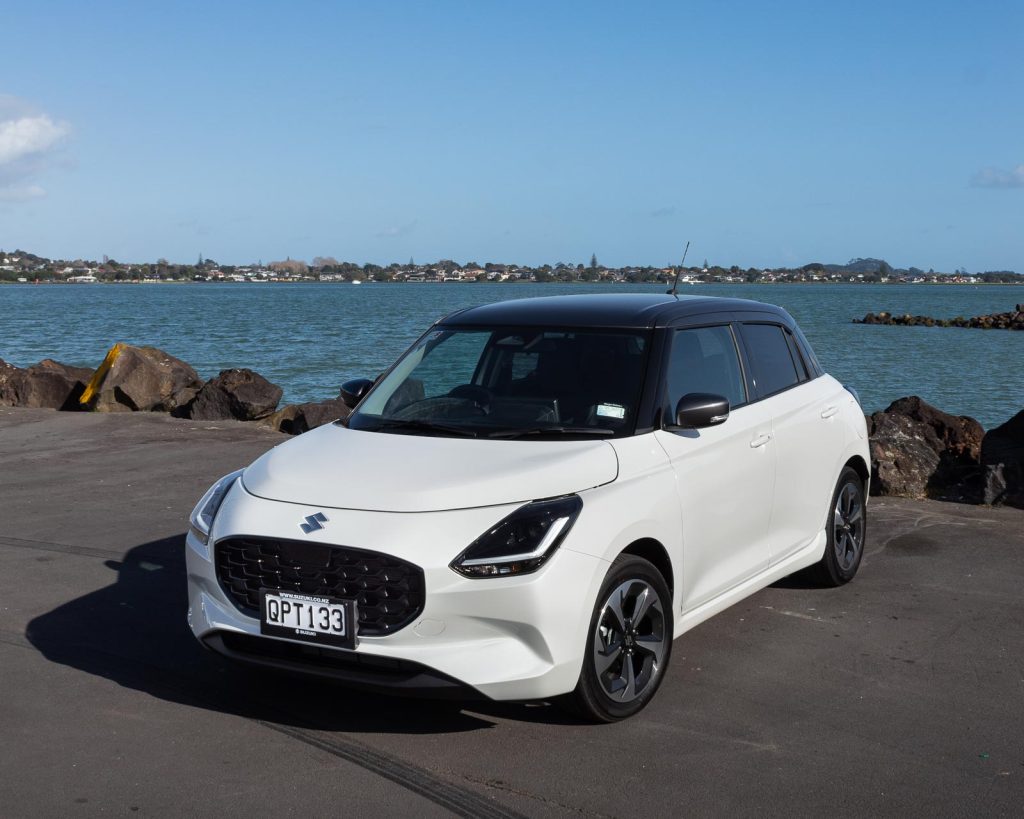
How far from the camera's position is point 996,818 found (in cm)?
413

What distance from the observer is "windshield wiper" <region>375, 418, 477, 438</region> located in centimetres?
547

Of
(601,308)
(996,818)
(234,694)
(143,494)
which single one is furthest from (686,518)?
(143,494)

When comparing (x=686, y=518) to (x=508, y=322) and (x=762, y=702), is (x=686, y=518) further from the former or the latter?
(x=508, y=322)

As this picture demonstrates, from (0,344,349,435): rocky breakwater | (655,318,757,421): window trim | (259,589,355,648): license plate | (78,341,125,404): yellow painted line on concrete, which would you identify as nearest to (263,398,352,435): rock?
(0,344,349,435): rocky breakwater

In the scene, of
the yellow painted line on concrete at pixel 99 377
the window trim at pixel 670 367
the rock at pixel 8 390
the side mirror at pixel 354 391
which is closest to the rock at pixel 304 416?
the yellow painted line on concrete at pixel 99 377

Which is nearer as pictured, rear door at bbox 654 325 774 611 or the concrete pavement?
the concrete pavement

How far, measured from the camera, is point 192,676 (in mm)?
5590

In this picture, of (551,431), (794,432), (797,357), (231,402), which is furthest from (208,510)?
(231,402)

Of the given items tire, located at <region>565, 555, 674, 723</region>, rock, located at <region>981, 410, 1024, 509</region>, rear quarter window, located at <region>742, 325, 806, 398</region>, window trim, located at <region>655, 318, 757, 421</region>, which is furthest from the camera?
rock, located at <region>981, 410, 1024, 509</region>

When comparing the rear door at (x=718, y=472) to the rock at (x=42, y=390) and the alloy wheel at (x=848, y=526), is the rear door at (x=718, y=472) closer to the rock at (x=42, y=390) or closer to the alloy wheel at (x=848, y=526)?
the alloy wheel at (x=848, y=526)

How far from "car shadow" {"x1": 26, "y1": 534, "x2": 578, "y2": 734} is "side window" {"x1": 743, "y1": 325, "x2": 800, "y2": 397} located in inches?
92.2

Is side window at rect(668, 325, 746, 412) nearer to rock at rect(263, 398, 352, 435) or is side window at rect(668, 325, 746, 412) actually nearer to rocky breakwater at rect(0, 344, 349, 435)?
rock at rect(263, 398, 352, 435)

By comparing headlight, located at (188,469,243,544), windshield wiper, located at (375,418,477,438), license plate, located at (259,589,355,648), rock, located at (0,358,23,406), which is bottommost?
rock, located at (0,358,23,406)

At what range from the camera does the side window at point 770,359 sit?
6559 mm
